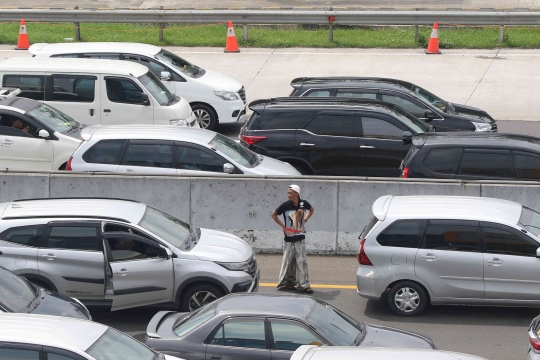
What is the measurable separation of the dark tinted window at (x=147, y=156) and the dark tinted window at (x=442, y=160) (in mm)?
4191

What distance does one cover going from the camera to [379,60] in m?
25.1

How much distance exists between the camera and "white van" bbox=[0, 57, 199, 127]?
17969mm

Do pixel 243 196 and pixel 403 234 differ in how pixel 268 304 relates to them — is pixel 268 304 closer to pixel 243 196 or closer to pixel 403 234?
pixel 403 234

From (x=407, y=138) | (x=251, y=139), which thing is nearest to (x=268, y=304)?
(x=407, y=138)

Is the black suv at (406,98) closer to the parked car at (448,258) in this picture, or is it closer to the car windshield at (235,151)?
the car windshield at (235,151)

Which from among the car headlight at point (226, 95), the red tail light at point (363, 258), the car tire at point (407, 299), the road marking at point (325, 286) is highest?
the car headlight at point (226, 95)

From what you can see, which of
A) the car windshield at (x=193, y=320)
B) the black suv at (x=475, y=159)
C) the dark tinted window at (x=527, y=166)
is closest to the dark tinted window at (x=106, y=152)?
the black suv at (x=475, y=159)

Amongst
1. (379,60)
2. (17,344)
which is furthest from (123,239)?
(379,60)

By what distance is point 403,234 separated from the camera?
11562mm

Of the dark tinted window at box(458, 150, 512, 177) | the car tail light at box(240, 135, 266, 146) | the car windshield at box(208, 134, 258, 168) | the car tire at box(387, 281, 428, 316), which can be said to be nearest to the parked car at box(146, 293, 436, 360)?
the car tire at box(387, 281, 428, 316)

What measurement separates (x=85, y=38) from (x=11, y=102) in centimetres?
1177

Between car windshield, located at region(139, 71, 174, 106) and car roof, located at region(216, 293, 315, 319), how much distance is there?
31.2ft

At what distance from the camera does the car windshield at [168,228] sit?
37.2 ft

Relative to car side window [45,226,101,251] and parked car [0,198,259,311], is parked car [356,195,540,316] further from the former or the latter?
car side window [45,226,101,251]
